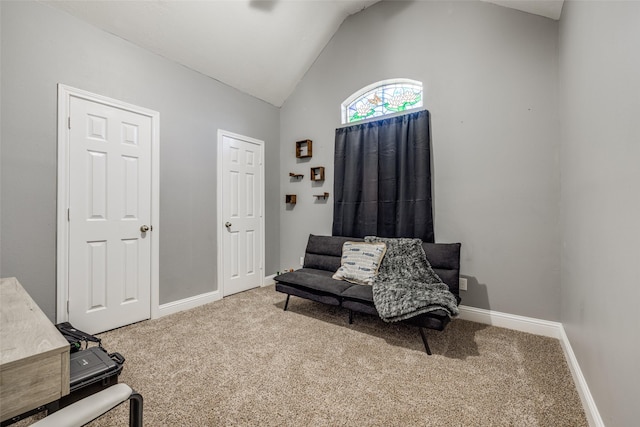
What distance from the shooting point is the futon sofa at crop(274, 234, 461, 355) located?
214 centimetres

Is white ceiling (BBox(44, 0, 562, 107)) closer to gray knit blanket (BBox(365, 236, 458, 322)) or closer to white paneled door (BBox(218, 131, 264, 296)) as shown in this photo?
white paneled door (BBox(218, 131, 264, 296))

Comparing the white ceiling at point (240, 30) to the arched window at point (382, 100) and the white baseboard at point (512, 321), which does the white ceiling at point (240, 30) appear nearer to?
the arched window at point (382, 100)

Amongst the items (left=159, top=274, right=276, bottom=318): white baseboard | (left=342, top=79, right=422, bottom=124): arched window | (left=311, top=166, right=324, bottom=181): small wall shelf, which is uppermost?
(left=342, top=79, right=422, bottom=124): arched window

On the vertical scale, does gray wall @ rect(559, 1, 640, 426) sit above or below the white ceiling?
below

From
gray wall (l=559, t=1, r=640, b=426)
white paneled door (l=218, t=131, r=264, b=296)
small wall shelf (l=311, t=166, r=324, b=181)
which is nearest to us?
gray wall (l=559, t=1, r=640, b=426)

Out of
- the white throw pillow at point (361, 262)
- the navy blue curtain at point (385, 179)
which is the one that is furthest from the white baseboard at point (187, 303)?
the navy blue curtain at point (385, 179)

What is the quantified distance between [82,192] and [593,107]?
3670 millimetres

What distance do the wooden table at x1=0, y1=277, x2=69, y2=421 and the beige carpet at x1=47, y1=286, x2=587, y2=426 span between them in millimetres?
924

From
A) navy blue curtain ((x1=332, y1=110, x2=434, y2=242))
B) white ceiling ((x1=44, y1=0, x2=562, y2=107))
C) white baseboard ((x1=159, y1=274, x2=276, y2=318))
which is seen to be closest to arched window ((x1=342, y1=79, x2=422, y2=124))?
navy blue curtain ((x1=332, y1=110, x2=434, y2=242))

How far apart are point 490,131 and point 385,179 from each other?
44.2 inches

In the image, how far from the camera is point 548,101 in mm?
2451

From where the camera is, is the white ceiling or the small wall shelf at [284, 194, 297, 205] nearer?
the white ceiling

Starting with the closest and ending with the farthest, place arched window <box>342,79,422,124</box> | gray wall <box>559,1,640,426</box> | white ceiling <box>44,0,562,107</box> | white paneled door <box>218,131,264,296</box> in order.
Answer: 1. gray wall <box>559,1,640,426</box>
2. white ceiling <box>44,0,562,107</box>
3. arched window <box>342,79,422,124</box>
4. white paneled door <box>218,131,264,296</box>

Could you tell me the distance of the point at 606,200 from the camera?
1.31 metres
